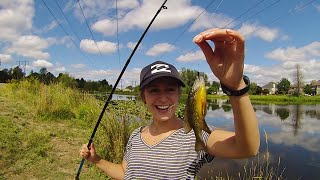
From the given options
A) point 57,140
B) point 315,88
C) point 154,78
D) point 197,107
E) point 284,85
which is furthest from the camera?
point 315,88

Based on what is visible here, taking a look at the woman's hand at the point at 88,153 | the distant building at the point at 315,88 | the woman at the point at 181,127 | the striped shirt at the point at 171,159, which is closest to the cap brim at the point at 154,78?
the woman at the point at 181,127

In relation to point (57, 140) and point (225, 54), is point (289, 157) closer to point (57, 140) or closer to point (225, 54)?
point (57, 140)

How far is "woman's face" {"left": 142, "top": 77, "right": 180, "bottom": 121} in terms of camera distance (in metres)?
2.29

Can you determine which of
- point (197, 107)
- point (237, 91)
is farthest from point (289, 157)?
point (197, 107)

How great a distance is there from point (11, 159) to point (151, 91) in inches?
241

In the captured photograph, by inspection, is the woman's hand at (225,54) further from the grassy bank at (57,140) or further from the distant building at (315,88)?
the distant building at (315,88)

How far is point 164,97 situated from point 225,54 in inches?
33.5

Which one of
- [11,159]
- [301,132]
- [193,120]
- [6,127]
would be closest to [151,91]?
[193,120]

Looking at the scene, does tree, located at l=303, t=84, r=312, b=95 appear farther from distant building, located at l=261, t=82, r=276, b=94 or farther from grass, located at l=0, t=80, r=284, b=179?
grass, located at l=0, t=80, r=284, b=179

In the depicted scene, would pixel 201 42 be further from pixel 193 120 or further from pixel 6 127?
pixel 6 127

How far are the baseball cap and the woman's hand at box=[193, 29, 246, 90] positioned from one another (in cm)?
69

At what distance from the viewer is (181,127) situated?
226 centimetres

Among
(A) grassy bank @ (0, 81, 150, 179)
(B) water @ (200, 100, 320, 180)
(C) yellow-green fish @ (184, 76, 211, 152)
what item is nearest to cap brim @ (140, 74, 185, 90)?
(C) yellow-green fish @ (184, 76, 211, 152)

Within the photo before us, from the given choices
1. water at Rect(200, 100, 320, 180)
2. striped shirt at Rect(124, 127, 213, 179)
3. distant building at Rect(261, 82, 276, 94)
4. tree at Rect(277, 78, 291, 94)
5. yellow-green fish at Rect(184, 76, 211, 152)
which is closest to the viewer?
yellow-green fish at Rect(184, 76, 211, 152)
